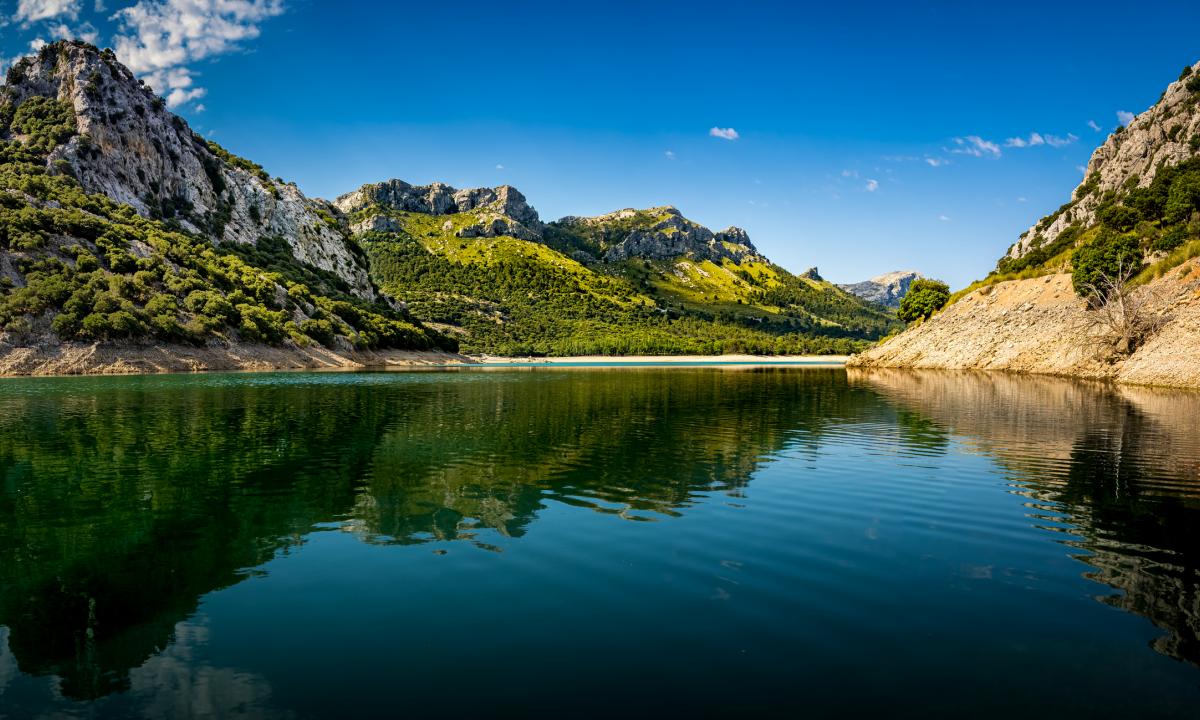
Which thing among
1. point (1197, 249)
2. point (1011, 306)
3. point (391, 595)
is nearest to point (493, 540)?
point (391, 595)

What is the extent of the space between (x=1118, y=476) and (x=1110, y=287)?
7812 cm

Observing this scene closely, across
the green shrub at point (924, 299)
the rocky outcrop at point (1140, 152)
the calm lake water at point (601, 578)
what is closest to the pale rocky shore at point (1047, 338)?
the green shrub at point (924, 299)

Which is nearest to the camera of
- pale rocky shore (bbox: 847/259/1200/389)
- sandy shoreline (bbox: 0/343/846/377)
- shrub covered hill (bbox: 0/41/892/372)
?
pale rocky shore (bbox: 847/259/1200/389)

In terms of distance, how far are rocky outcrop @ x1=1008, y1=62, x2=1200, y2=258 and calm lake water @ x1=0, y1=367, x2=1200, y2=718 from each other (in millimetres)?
121283

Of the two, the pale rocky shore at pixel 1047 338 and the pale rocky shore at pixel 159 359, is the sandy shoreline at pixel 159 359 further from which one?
the pale rocky shore at pixel 1047 338

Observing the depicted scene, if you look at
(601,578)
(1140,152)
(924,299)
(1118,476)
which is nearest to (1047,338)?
(924,299)

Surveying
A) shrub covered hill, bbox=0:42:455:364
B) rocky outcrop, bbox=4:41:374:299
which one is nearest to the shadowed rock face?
shrub covered hill, bbox=0:42:455:364

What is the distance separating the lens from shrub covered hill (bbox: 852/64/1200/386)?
7650cm

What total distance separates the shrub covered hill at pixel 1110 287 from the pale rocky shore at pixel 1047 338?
18 centimetres

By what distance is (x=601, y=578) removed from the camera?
14.8m

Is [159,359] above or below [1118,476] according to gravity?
above

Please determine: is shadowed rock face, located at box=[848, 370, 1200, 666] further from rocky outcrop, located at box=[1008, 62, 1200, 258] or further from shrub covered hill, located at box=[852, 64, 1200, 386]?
rocky outcrop, located at box=[1008, 62, 1200, 258]

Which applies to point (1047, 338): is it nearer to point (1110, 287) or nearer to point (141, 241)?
point (1110, 287)

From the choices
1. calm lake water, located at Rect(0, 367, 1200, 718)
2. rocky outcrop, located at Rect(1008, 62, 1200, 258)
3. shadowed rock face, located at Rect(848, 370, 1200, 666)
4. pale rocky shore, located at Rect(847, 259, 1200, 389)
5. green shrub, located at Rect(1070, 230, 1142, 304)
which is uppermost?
rocky outcrop, located at Rect(1008, 62, 1200, 258)
